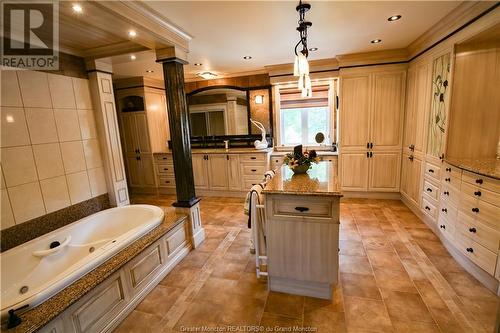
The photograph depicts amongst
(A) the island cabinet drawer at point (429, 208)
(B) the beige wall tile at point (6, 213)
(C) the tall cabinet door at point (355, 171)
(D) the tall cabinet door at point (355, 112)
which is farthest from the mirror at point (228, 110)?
(B) the beige wall tile at point (6, 213)

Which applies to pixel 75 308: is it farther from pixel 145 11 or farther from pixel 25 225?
pixel 145 11

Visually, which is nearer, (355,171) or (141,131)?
(355,171)

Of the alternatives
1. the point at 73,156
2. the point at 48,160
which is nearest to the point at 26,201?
the point at 48,160

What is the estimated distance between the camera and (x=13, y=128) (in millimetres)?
2123

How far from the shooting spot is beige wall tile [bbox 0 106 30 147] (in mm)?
2062

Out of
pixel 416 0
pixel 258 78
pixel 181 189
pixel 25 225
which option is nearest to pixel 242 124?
pixel 258 78

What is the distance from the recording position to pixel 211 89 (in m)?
4.96

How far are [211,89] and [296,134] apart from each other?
2069 millimetres

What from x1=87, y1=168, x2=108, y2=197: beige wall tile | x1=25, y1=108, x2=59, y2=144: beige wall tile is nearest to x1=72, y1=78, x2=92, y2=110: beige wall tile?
x1=25, y1=108, x2=59, y2=144: beige wall tile

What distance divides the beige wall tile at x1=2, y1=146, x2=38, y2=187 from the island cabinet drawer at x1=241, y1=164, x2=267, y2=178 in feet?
9.82

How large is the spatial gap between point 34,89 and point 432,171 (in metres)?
4.58

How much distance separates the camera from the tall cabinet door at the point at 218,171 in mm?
4590

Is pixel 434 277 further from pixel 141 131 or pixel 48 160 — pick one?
pixel 141 131

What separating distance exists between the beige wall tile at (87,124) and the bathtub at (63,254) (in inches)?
39.7
